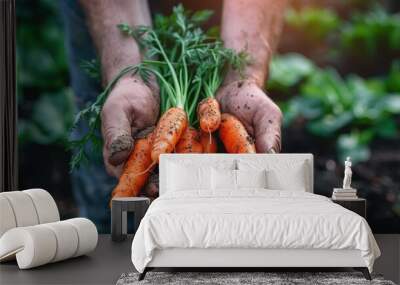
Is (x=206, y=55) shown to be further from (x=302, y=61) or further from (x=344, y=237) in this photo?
(x=344, y=237)

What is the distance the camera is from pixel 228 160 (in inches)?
289

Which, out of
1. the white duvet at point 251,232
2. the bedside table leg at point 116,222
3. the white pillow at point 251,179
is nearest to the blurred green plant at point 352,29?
the white pillow at point 251,179

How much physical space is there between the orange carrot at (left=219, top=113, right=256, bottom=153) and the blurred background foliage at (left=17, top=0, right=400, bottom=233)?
1.50 feet

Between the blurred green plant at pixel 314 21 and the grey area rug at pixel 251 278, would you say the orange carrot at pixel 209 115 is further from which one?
the grey area rug at pixel 251 278

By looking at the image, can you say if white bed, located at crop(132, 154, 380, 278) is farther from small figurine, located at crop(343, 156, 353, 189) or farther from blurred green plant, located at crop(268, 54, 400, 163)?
blurred green plant, located at crop(268, 54, 400, 163)

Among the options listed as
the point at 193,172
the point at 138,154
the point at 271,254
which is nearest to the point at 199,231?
the point at 271,254

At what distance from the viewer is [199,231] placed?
511 centimetres

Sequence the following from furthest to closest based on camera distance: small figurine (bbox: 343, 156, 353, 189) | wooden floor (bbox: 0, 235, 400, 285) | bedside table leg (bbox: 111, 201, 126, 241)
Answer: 1. small figurine (bbox: 343, 156, 353, 189)
2. bedside table leg (bbox: 111, 201, 126, 241)
3. wooden floor (bbox: 0, 235, 400, 285)

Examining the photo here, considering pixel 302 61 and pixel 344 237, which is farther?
pixel 302 61

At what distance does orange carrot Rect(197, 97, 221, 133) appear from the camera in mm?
7504

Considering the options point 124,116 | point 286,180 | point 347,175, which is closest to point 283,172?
point 286,180

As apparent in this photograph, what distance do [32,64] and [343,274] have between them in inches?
164

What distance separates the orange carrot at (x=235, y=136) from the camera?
7539mm

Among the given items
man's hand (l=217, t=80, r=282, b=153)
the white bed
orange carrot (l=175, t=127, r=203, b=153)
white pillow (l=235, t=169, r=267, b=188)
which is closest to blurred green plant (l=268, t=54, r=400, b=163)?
man's hand (l=217, t=80, r=282, b=153)
